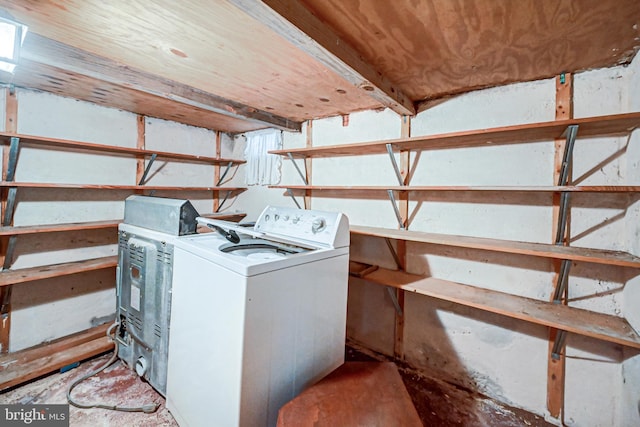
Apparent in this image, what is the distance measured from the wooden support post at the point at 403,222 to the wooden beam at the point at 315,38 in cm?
49

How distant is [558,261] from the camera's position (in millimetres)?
1574

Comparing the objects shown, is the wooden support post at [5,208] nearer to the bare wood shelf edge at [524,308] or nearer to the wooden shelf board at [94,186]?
the wooden shelf board at [94,186]

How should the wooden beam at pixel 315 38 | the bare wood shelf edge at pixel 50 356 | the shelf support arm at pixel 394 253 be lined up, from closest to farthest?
the wooden beam at pixel 315 38, the bare wood shelf edge at pixel 50 356, the shelf support arm at pixel 394 253

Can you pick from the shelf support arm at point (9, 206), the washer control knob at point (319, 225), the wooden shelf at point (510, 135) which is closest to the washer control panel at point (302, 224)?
the washer control knob at point (319, 225)

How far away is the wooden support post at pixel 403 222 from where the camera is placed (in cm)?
208

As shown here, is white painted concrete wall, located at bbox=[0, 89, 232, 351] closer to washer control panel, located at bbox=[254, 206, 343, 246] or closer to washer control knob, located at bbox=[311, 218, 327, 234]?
washer control panel, located at bbox=[254, 206, 343, 246]

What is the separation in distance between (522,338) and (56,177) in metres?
3.70

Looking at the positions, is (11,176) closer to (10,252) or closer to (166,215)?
(10,252)

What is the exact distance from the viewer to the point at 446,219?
1.94 m

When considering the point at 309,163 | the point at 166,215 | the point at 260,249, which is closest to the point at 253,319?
the point at 260,249

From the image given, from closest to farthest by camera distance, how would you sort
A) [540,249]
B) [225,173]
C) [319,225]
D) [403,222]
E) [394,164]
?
[540,249] < [319,225] < [394,164] < [403,222] < [225,173]

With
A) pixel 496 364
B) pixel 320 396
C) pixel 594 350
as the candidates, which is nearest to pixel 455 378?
pixel 496 364

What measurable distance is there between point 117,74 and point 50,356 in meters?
2.10

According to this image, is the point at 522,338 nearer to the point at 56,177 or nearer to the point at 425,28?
the point at 425,28
